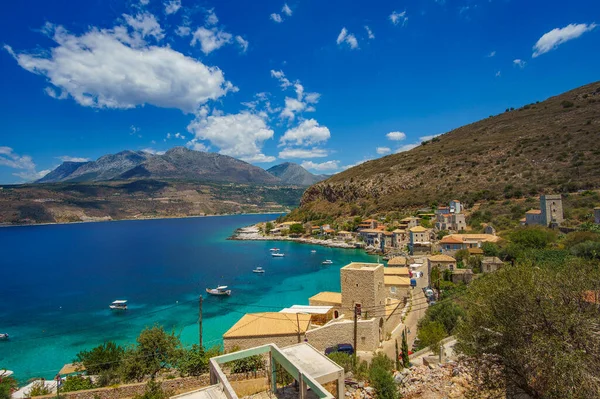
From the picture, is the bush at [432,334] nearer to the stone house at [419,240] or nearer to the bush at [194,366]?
the bush at [194,366]

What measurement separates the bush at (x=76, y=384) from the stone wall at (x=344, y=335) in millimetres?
6962

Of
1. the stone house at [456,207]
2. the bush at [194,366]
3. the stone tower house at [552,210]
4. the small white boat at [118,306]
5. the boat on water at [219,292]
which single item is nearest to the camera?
the bush at [194,366]

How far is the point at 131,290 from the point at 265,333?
2645 cm

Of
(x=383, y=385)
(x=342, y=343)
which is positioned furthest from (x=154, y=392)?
(x=342, y=343)

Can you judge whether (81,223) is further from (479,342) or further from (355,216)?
(479,342)

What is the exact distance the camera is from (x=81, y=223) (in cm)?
13850

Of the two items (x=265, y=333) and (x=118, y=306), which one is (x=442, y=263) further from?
(x=118, y=306)

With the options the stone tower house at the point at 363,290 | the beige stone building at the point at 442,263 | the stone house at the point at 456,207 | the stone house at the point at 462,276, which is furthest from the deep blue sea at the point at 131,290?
the stone house at the point at 456,207

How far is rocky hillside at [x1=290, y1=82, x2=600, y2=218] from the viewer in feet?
147

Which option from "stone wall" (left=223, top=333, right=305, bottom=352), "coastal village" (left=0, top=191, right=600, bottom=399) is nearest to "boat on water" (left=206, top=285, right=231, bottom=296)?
"coastal village" (left=0, top=191, right=600, bottom=399)

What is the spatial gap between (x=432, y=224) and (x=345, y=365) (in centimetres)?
4074

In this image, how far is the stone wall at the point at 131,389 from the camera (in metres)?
8.92

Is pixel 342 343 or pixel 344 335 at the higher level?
pixel 344 335

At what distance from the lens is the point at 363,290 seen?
12641 millimetres
